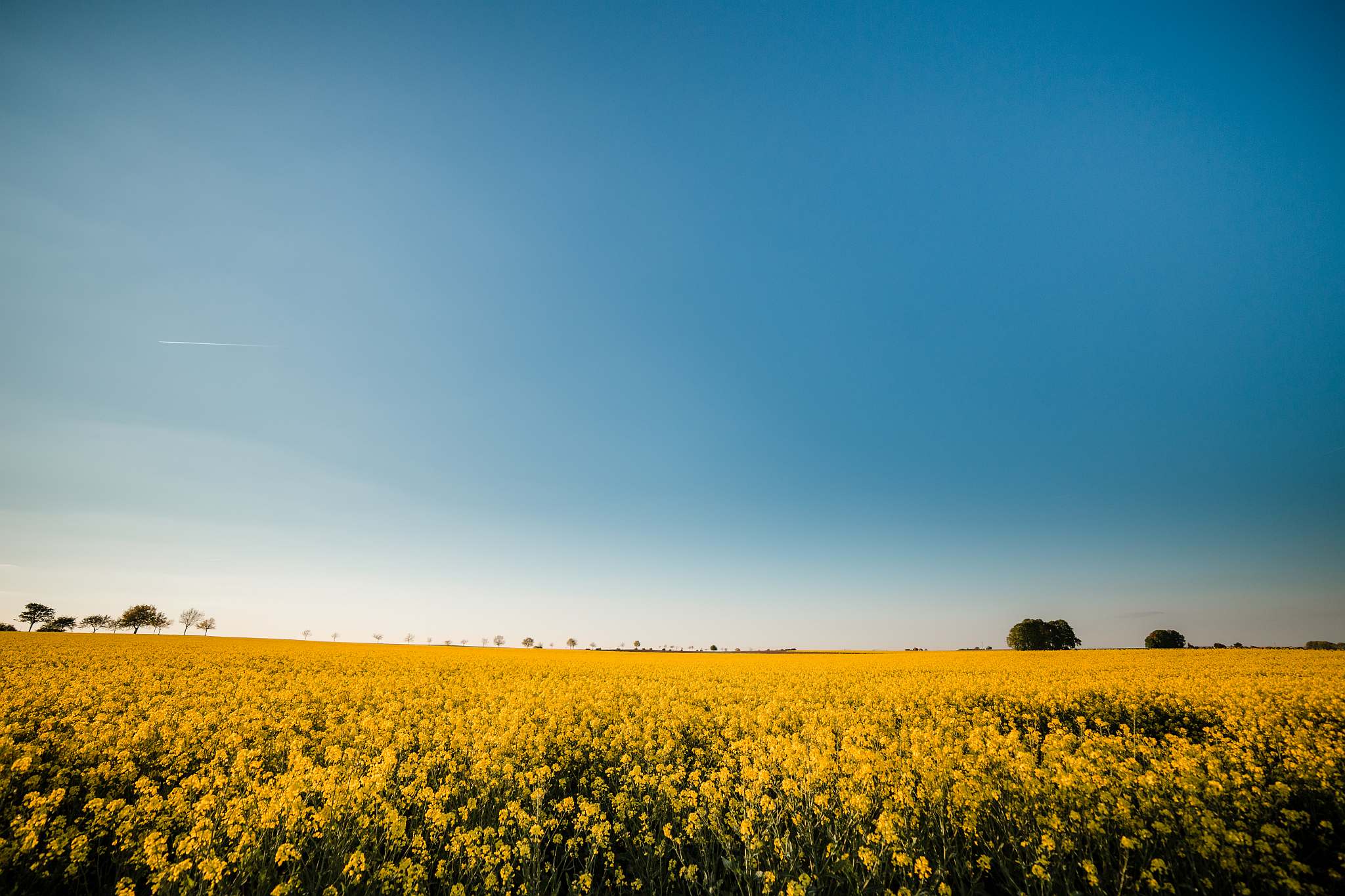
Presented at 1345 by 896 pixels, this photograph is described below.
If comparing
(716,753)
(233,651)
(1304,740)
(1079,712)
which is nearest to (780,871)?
(716,753)

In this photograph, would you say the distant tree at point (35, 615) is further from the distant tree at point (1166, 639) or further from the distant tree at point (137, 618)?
the distant tree at point (1166, 639)

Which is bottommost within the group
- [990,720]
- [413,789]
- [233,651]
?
[233,651]

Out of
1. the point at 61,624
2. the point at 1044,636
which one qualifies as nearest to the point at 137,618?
the point at 61,624

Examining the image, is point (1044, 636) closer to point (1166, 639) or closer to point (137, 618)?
point (1166, 639)

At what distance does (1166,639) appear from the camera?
246 ft

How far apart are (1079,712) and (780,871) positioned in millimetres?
17146

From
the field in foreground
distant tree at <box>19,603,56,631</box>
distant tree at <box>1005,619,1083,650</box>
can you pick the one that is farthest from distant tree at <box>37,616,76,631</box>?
distant tree at <box>1005,619,1083,650</box>

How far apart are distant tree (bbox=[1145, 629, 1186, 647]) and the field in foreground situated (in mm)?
83309

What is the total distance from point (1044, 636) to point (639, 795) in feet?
305

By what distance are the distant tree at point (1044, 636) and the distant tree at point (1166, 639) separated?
10694mm

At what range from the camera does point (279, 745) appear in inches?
410

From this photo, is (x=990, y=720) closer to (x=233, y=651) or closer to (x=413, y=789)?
(x=413, y=789)

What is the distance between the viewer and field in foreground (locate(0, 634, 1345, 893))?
6176 millimetres

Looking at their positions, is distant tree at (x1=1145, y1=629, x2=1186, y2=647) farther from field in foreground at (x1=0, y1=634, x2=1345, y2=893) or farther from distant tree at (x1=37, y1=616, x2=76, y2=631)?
distant tree at (x1=37, y1=616, x2=76, y2=631)
